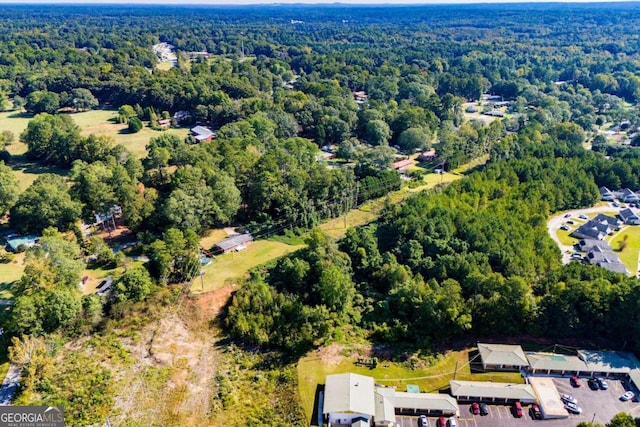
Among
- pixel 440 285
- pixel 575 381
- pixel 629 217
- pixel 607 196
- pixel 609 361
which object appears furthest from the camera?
pixel 607 196

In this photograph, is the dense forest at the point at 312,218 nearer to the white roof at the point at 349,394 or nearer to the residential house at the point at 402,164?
the white roof at the point at 349,394

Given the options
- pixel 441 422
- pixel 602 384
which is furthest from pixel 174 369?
pixel 602 384

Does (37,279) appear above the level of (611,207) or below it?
above

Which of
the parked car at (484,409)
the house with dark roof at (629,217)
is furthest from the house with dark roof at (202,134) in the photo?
the house with dark roof at (629,217)

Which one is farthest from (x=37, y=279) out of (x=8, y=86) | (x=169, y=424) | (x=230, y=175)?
(x=8, y=86)

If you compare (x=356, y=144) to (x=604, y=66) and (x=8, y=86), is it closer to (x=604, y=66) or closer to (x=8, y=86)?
(x=8, y=86)

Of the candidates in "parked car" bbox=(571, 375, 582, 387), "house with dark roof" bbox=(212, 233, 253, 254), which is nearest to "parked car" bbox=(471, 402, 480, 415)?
"parked car" bbox=(571, 375, 582, 387)

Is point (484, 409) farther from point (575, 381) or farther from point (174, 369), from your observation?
point (174, 369)
